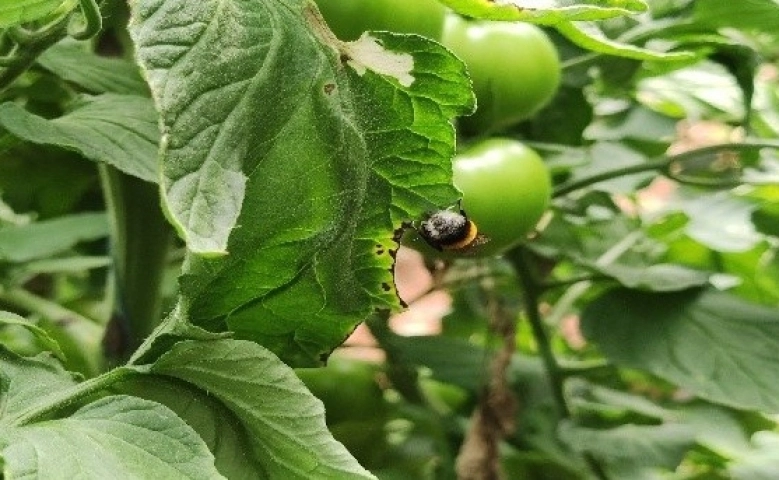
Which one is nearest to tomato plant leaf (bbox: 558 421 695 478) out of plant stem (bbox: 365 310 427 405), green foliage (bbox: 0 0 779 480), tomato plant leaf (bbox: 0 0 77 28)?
green foliage (bbox: 0 0 779 480)

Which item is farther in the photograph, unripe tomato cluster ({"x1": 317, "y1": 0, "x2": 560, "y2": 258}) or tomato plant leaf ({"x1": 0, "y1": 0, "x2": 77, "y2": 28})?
unripe tomato cluster ({"x1": 317, "y1": 0, "x2": 560, "y2": 258})

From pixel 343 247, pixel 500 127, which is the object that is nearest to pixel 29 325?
pixel 343 247

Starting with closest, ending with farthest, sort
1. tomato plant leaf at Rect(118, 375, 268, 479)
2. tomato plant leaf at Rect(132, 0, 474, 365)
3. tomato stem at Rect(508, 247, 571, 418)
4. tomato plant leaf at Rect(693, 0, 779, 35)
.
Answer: tomato plant leaf at Rect(132, 0, 474, 365) < tomato plant leaf at Rect(118, 375, 268, 479) < tomato plant leaf at Rect(693, 0, 779, 35) < tomato stem at Rect(508, 247, 571, 418)

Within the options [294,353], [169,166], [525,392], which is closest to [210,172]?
[169,166]

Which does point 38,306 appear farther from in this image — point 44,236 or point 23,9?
point 23,9

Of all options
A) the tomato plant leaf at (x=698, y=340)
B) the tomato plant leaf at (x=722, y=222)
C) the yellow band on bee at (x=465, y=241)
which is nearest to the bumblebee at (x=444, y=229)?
the yellow band on bee at (x=465, y=241)

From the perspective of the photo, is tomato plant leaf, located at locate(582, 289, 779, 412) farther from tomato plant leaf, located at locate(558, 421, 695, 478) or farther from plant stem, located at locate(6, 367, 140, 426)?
plant stem, located at locate(6, 367, 140, 426)
